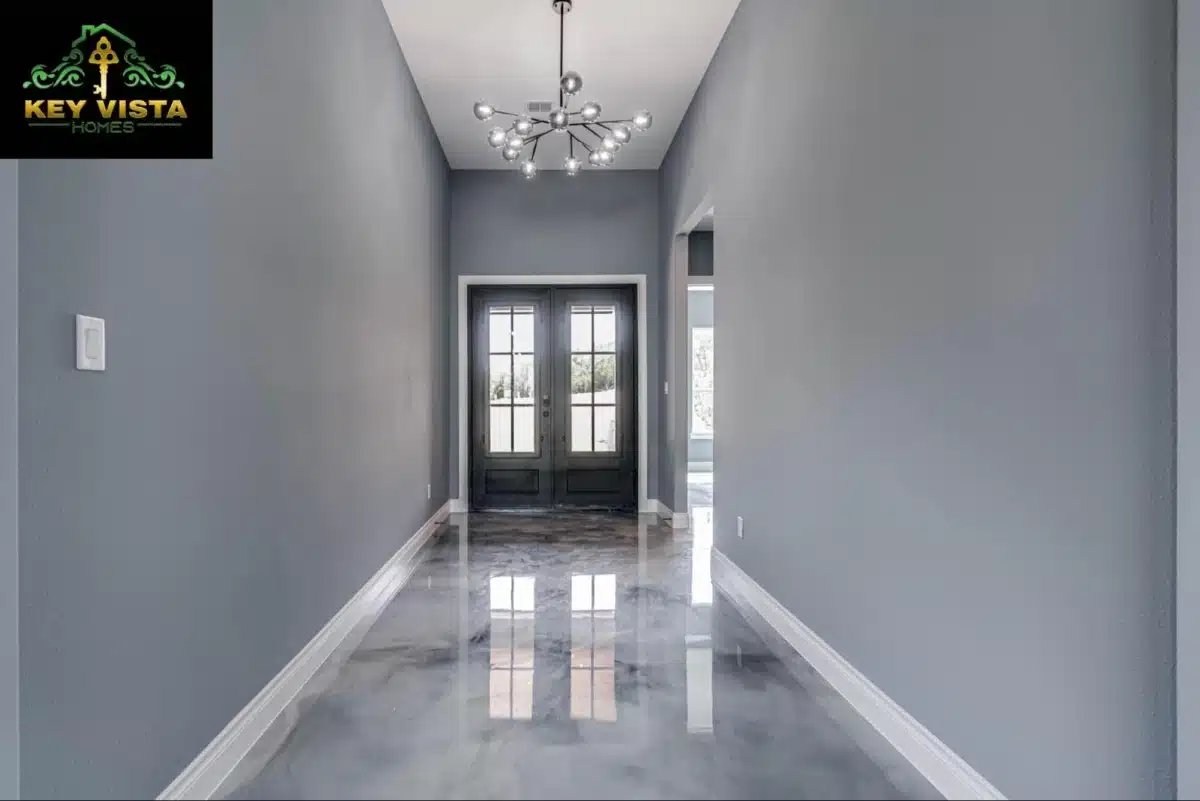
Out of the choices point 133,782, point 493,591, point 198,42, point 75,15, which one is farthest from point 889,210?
point 493,591

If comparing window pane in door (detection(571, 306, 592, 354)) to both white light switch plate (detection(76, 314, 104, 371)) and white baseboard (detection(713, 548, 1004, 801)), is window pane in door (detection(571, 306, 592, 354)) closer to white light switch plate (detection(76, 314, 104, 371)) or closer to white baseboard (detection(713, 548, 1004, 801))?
white baseboard (detection(713, 548, 1004, 801))

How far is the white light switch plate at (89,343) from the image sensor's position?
4.82 feet

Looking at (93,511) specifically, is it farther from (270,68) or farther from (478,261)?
(478,261)

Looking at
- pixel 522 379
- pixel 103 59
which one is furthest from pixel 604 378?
pixel 103 59

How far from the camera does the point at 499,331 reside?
7262mm

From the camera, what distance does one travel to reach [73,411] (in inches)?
57.7

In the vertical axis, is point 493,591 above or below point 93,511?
below

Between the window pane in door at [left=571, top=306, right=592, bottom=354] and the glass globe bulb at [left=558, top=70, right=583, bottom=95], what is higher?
the glass globe bulb at [left=558, top=70, right=583, bottom=95]

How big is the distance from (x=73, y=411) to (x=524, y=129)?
358 centimetres

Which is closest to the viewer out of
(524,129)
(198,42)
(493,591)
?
(198,42)

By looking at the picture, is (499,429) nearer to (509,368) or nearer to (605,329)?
(509,368)

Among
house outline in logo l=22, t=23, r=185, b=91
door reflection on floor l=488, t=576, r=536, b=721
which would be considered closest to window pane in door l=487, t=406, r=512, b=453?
door reflection on floor l=488, t=576, r=536, b=721

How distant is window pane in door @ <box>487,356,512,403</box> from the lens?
23.8ft

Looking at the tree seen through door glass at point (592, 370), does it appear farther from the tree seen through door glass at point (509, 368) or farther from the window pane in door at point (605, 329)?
the tree seen through door glass at point (509, 368)
